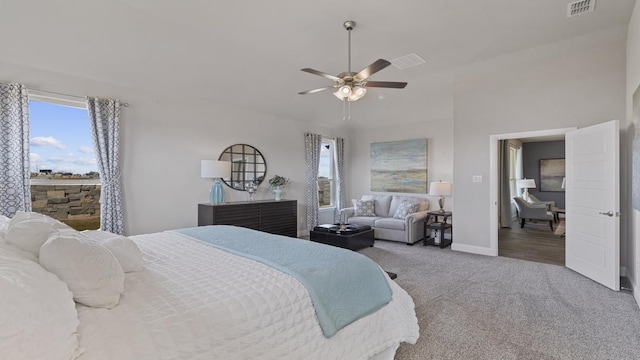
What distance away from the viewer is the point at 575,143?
397 cm

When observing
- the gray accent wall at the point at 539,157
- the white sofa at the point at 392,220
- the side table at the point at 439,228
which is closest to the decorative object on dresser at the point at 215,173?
the white sofa at the point at 392,220

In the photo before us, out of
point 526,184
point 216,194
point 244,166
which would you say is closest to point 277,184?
point 244,166

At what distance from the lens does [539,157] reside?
30.2ft

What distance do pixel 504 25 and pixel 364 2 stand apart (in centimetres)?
175

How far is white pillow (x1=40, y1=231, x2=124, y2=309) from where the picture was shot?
1.15 meters

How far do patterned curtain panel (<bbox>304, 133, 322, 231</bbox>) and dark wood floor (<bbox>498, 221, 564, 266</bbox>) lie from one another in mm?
3679

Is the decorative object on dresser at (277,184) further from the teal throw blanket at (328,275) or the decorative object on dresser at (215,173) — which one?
the teal throw blanket at (328,275)

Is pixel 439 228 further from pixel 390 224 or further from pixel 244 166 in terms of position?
pixel 244 166

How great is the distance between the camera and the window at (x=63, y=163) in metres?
3.74

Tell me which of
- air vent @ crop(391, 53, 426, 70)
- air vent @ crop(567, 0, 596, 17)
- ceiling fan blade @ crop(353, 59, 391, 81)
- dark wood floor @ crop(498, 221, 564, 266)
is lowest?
dark wood floor @ crop(498, 221, 564, 266)

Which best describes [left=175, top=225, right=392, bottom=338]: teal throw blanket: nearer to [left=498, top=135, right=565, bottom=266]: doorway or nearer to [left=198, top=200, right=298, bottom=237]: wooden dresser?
[left=198, top=200, right=298, bottom=237]: wooden dresser

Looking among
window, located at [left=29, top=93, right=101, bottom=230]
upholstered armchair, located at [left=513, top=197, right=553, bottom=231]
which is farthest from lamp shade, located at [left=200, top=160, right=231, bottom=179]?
upholstered armchair, located at [left=513, top=197, right=553, bottom=231]

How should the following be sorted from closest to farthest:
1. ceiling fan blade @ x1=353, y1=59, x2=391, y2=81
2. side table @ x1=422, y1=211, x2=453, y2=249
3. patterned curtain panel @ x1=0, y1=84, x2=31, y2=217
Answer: ceiling fan blade @ x1=353, y1=59, x2=391, y2=81 < patterned curtain panel @ x1=0, y1=84, x2=31, y2=217 < side table @ x1=422, y1=211, x2=453, y2=249

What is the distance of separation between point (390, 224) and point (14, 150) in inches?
218
